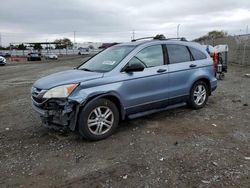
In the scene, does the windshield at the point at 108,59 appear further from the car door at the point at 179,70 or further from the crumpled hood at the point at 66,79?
the car door at the point at 179,70

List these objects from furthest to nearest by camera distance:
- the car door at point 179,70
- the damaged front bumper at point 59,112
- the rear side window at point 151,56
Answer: the car door at point 179,70 < the rear side window at point 151,56 < the damaged front bumper at point 59,112

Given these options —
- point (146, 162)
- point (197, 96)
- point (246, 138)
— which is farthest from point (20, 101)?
point (246, 138)

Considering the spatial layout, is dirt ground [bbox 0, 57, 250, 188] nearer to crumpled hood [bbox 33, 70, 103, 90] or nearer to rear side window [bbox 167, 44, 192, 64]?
crumpled hood [bbox 33, 70, 103, 90]

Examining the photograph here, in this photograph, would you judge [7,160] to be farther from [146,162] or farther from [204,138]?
[204,138]

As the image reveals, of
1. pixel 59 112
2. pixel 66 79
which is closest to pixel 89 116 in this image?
pixel 59 112

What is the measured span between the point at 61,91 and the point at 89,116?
636mm

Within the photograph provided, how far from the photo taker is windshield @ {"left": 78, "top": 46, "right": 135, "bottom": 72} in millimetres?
5997

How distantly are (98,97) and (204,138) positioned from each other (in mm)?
1995

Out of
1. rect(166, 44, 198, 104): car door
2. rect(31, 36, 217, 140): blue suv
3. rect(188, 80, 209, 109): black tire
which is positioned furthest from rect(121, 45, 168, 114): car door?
rect(188, 80, 209, 109): black tire

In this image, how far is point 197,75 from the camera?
7207 millimetres

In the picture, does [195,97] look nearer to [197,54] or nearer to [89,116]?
[197,54]

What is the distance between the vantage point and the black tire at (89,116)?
5.19m

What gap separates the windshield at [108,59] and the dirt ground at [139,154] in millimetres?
1262

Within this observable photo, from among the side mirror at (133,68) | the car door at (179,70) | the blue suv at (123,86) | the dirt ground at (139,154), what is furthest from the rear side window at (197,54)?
the side mirror at (133,68)
